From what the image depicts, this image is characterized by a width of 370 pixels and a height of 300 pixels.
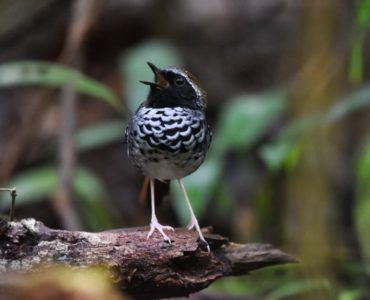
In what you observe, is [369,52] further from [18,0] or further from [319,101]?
[18,0]

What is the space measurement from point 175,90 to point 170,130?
0.17 metres

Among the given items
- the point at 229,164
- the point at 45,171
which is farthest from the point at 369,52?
the point at 45,171

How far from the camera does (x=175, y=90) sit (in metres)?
3.08

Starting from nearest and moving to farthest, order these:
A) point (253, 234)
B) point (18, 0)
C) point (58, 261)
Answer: point (58, 261)
point (253, 234)
point (18, 0)

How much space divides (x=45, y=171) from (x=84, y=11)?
1.32 metres

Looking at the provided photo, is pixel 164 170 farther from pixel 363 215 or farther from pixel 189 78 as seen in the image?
pixel 363 215

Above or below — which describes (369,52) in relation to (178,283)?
above

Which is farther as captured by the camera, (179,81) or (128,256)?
(179,81)

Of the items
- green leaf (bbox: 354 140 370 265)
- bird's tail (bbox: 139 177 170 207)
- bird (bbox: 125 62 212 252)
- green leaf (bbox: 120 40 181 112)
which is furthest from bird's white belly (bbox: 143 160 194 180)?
green leaf (bbox: 120 40 181 112)

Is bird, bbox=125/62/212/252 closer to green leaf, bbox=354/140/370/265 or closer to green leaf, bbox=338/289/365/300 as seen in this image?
green leaf, bbox=338/289/365/300

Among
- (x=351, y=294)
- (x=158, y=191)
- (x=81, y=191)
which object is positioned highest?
(x=158, y=191)

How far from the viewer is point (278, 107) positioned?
556 centimetres

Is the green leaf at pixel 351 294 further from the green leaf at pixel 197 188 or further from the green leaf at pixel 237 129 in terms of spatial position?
the green leaf at pixel 237 129

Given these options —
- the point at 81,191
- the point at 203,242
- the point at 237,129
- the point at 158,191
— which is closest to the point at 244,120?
the point at 237,129
